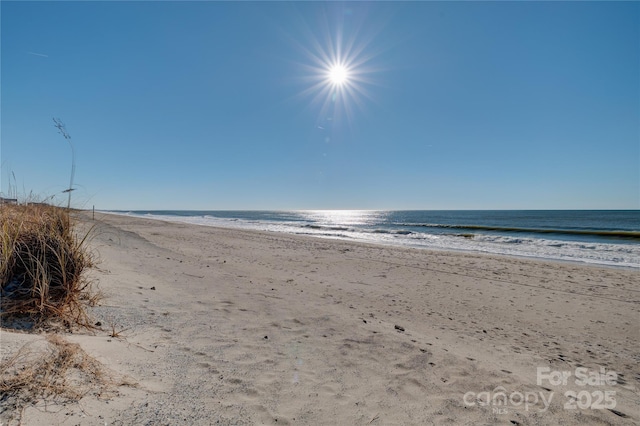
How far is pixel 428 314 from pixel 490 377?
2.47 m

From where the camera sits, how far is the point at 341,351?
12.6ft

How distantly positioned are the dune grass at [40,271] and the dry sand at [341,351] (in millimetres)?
403

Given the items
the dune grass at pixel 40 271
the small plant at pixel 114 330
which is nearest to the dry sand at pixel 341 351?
the small plant at pixel 114 330

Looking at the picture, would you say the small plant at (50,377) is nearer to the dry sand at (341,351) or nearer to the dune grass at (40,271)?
the dry sand at (341,351)

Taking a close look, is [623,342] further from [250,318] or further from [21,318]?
[21,318]

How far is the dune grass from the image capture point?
3297 mm

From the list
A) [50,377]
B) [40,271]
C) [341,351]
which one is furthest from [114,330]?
[341,351]

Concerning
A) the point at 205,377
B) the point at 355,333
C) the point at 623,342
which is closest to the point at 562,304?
the point at 623,342

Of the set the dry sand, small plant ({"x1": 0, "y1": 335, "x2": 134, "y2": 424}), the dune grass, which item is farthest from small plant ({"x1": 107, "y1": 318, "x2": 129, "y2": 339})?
small plant ({"x1": 0, "y1": 335, "x2": 134, "y2": 424})

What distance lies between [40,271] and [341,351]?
12.7ft

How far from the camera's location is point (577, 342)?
193 inches

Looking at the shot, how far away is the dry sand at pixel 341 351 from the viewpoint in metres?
2.54

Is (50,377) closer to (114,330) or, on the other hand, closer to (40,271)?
(114,330)

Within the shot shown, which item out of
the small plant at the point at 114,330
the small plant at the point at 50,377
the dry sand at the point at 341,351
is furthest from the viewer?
the small plant at the point at 114,330
